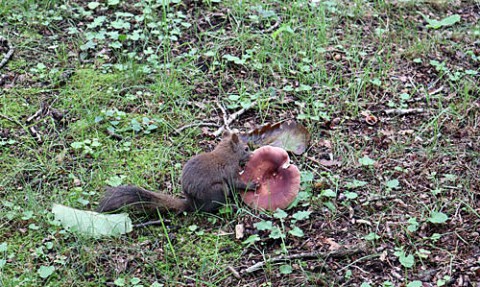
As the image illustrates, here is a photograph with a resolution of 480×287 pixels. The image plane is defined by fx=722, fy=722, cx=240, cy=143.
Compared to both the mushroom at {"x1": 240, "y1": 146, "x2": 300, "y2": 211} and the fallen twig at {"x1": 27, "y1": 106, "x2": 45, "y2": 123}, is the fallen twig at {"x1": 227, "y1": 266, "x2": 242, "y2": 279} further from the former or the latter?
the fallen twig at {"x1": 27, "y1": 106, "x2": 45, "y2": 123}

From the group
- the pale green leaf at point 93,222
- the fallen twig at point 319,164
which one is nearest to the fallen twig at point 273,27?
the fallen twig at point 319,164

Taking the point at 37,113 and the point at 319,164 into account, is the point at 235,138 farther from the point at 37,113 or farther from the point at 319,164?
the point at 37,113

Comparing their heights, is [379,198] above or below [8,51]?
below

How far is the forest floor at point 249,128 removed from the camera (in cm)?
441

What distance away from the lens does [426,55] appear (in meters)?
6.32

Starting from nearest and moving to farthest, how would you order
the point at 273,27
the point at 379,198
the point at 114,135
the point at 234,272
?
the point at 234,272 → the point at 379,198 → the point at 114,135 → the point at 273,27

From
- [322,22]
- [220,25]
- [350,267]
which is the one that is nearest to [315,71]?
[322,22]

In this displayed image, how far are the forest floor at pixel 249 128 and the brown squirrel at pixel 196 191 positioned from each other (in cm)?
11

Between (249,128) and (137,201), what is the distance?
4.22 ft

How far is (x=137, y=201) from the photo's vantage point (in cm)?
466

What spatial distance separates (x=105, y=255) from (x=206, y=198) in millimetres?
730

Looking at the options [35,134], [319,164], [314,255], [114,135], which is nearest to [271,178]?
[319,164]

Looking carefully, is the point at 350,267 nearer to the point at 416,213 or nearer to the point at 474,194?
the point at 416,213

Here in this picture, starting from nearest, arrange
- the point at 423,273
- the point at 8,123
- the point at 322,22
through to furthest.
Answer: the point at 423,273 → the point at 8,123 → the point at 322,22
